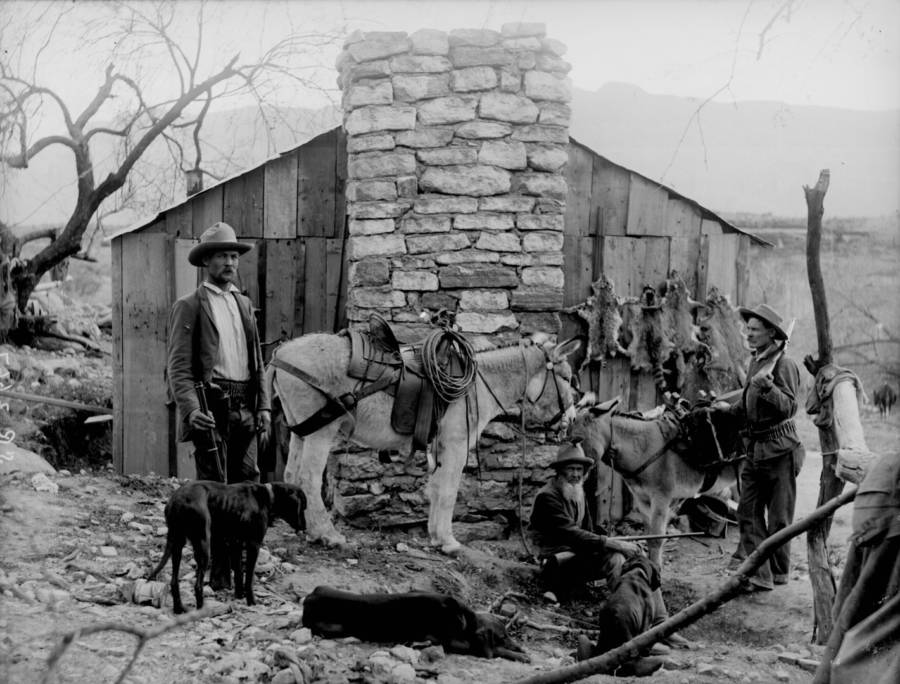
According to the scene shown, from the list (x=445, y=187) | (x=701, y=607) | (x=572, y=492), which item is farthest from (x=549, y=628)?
(x=445, y=187)

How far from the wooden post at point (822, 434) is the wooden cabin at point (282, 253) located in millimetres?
3448

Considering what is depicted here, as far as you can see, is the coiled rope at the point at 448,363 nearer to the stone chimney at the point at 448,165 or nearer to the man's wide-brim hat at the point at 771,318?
the stone chimney at the point at 448,165

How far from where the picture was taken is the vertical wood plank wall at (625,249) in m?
8.33

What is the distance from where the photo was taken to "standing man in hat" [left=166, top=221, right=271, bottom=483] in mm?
5188

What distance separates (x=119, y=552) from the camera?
224 inches

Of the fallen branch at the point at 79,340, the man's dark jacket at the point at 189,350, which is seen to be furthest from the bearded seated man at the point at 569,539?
the fallen branch at the point at 79,340

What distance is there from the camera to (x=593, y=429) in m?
7.39

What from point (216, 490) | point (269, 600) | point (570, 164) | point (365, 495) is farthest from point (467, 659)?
point (570, 164)

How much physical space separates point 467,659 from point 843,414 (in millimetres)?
2436

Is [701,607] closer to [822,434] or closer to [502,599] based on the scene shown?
[822,434]

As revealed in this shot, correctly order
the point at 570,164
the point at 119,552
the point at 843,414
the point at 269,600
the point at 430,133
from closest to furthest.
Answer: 1. the point at 843,414
2. the point at 269,600
3. the point at 119,552
4. the point at 430,133
5. the point at 570,164

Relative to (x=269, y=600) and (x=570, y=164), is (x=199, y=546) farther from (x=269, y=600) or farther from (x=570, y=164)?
(x=570, y=164)

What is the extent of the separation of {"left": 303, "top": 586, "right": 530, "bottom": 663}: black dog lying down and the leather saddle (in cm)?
234

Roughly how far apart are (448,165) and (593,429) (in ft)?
8.97
